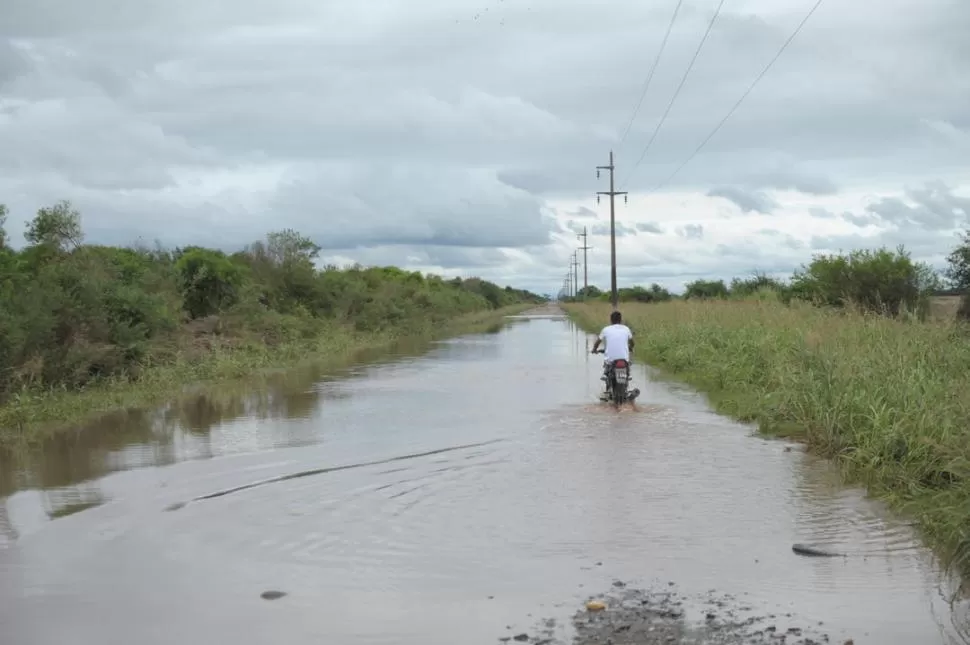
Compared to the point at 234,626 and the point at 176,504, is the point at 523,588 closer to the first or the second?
the point at 234,626

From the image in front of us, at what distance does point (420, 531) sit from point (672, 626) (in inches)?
134

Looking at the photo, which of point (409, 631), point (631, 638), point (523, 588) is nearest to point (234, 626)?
point (409, 631)

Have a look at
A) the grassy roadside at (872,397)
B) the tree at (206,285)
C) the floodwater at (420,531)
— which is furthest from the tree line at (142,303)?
the grassy roadside at (872,397)

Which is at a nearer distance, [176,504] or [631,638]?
[631,638]

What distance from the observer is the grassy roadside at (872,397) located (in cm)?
889

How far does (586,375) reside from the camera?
25922 millimetres

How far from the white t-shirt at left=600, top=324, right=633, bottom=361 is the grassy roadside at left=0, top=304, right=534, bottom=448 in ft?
30.3

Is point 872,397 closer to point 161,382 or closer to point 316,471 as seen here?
point 316,471

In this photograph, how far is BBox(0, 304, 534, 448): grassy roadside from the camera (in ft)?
55.7

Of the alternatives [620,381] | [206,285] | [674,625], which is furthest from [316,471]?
[206,285]

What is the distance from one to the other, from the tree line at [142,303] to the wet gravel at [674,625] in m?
15.5

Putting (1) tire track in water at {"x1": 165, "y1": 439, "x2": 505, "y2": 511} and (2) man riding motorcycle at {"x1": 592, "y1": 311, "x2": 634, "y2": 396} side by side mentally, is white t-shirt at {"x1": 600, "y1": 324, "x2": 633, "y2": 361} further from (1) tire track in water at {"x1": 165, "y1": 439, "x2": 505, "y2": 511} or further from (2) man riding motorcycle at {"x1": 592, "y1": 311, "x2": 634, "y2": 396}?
(1) tire track in water at {"x1": 165, "y1": 439, "x2": 505, "y2": 511}

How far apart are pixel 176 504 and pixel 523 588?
4.80 metres

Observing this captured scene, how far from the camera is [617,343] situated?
18484 millimetres
